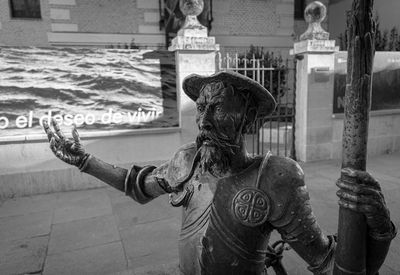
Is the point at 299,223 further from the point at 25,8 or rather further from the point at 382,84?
the point at 25,8

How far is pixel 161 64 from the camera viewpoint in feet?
20.0

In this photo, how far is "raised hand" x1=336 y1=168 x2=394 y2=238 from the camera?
42.3 inches

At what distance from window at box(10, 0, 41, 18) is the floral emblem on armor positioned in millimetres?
13168

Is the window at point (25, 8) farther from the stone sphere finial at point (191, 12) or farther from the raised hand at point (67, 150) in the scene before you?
the raised hand at point (67, 150)

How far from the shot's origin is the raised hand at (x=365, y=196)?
3.53 feet

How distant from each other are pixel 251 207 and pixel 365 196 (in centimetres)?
51

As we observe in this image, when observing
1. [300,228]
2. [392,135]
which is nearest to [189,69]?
[300,228]

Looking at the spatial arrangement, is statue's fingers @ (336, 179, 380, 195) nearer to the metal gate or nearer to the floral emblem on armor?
the floral emblem on armor

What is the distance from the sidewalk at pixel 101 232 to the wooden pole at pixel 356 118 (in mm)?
1700

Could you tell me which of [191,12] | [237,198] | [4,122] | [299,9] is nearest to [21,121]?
[4,122]

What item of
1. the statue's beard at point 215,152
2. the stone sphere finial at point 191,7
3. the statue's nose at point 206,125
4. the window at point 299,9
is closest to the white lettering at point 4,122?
the stone sphere finial at point 191,7

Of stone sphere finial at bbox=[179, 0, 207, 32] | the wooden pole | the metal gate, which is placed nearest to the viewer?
the wooden pole

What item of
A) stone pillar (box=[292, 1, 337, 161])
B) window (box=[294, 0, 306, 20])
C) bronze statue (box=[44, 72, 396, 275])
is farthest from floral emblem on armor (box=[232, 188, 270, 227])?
window (box=[294, 0, 306, 20])

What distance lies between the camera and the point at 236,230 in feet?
4.77
